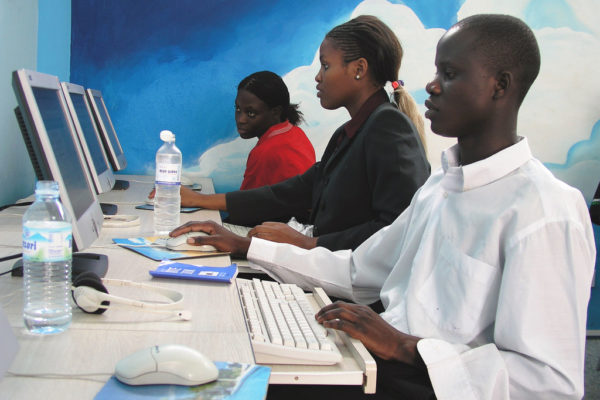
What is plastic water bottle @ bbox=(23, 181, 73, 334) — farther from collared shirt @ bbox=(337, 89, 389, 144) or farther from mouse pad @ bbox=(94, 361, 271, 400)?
collared shirt @ bbox=(337, 89, 389, 144)

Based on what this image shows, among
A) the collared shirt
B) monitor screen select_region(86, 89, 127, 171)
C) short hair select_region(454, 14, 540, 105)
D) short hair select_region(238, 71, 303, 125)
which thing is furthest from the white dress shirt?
short hair select_region(238, 71, 303, 125)

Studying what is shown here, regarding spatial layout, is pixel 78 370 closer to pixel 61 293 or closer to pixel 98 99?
pixel 61 293

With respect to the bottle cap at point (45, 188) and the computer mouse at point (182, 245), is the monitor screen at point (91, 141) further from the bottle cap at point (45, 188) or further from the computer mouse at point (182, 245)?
the bottle cap at point (45, 188)

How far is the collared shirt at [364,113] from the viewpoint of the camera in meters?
2.01

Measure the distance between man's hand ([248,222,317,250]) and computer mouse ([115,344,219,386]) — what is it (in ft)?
3.48

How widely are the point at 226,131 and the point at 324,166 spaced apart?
1408 millimetres

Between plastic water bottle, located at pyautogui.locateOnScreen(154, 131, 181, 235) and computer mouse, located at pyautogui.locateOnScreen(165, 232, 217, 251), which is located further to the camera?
plastic water bottle, located at pyautogui.locateOnScreen(154, 131, 181, 235)

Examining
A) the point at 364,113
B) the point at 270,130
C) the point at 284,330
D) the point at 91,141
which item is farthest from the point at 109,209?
the point at 284,330

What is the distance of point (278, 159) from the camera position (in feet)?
9.41

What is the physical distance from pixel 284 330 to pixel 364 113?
1120mm

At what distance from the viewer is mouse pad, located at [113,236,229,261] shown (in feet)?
4.87

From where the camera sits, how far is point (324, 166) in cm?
A: 223

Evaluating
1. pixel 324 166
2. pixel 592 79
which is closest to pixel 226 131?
pixel 324 166

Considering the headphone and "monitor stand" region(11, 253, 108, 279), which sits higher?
→ the headphone
